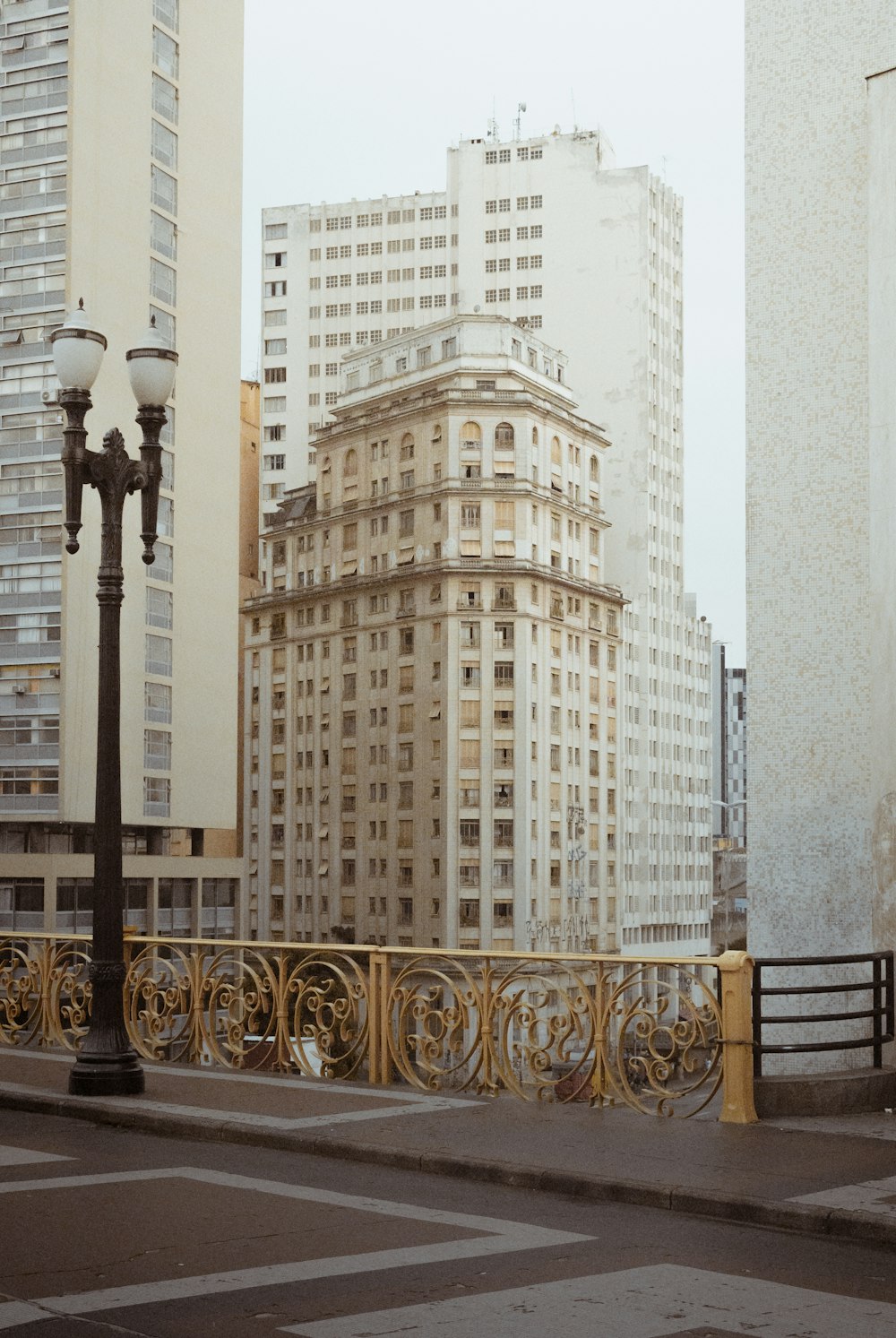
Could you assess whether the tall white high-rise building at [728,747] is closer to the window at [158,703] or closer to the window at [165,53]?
the window at [158,703]

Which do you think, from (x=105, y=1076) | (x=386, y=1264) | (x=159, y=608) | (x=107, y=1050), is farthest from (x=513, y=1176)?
(x=159, y=608)

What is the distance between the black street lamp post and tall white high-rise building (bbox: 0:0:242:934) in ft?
179

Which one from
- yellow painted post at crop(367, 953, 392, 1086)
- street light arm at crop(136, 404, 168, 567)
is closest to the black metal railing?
yellow painted post at crop(367, 953, 392, 1086)

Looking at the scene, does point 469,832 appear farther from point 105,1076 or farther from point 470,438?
point 105,1076

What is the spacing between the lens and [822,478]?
12.3m

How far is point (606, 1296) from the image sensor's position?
5852 mm

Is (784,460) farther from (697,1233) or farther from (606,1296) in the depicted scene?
(606,1296)

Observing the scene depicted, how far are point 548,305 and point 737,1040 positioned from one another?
130662 millimetres

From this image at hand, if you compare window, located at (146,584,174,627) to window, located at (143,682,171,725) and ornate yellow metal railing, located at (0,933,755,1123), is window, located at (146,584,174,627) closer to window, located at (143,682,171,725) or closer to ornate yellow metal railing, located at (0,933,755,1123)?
window, located at (143,682,171,725)

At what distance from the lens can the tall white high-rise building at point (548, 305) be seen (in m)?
134

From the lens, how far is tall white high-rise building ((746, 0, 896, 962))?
1193cm

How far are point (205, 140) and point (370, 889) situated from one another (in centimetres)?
5640

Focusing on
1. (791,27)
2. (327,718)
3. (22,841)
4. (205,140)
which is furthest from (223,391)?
(791,27)

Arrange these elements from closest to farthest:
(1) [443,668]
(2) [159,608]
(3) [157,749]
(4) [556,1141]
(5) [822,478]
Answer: (4) [556,1141] → (5) [822,478] → (3) [157,749] → (2) [159,608] → (1) [443,668]
